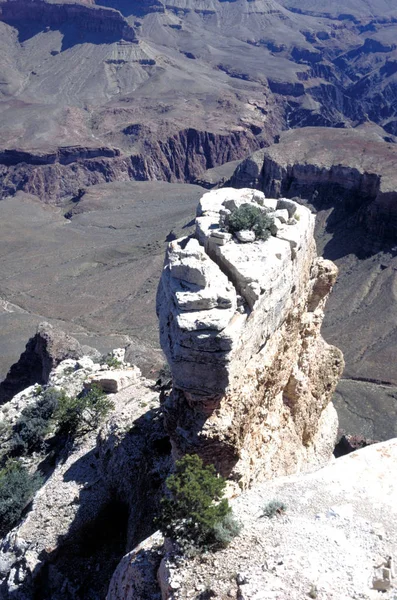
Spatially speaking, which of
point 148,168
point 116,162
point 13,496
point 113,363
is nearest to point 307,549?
point 13,496

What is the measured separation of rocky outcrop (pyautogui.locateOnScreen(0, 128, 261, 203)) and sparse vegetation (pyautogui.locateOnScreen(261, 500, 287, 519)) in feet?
333

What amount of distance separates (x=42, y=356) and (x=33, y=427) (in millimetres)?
14143

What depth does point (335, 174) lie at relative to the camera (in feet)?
233

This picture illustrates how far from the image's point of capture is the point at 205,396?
13219mm

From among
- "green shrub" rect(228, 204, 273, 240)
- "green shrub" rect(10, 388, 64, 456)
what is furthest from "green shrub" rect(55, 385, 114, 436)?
"green shrub" rect(228, 204, 273, 240)

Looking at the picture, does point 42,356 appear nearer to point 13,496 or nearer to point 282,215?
point 13,496

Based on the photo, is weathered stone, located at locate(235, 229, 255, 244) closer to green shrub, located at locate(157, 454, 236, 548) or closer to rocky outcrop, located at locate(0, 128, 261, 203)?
green shrub, located at locate(157, 454, 236, 548)

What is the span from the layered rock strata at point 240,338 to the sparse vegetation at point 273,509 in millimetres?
1807

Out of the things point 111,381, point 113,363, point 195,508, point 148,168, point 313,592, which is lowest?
point 148,168

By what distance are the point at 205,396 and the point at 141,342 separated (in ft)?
138

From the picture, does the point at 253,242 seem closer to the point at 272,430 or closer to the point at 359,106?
the point at 272,430

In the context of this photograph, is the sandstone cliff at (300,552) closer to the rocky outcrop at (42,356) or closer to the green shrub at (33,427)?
the green shrub at (33,427)

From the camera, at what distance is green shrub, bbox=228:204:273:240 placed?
16422mm

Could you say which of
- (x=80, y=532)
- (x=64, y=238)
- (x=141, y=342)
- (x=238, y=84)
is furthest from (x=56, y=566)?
(x=238, y=84)
